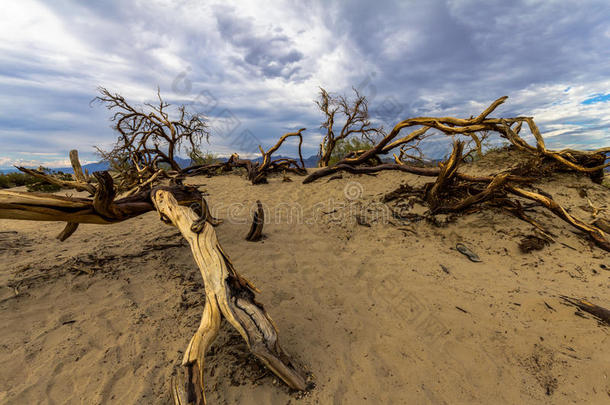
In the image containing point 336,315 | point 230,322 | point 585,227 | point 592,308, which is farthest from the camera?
point 585,227

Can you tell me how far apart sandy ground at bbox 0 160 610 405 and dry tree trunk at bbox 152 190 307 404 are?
0.22 meters

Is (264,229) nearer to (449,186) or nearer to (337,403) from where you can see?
(337,403)

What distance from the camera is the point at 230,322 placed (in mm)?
1664

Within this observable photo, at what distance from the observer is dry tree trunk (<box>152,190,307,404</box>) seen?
1.49 meters

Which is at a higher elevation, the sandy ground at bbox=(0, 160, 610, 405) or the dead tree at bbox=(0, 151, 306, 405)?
the dead tree at bbox=(0, 151, 306, 405)

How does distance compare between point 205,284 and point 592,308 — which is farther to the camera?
point 592,308

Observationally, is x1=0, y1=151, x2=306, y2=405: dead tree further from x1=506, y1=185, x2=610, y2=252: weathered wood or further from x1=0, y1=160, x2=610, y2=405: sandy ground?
x1=506, y1=185, x2=610, y2=252: weathered wood

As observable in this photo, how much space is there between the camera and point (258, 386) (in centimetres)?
174

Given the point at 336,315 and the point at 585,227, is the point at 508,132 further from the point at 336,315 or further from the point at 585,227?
the point at 336,315

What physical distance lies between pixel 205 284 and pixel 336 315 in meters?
1.50

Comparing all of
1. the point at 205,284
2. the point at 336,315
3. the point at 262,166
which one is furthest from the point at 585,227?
the point at 262,166

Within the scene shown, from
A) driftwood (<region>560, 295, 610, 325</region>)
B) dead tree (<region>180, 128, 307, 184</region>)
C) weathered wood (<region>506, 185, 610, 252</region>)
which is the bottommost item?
driftwood (<region>560, 295, 610, 325</region>)

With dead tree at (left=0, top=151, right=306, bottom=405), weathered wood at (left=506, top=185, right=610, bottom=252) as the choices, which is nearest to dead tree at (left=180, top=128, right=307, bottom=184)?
dead tree at (left=0, top=151, right=306, bottom=405)

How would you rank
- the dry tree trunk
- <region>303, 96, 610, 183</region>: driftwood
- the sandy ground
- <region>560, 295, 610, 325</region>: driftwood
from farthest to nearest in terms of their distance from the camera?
<region>303, 96, 610, 183</region>: driftwood < <region>560, 295, 610, 325</region>: driftwood < the sandy ground < the dry tree trunk
